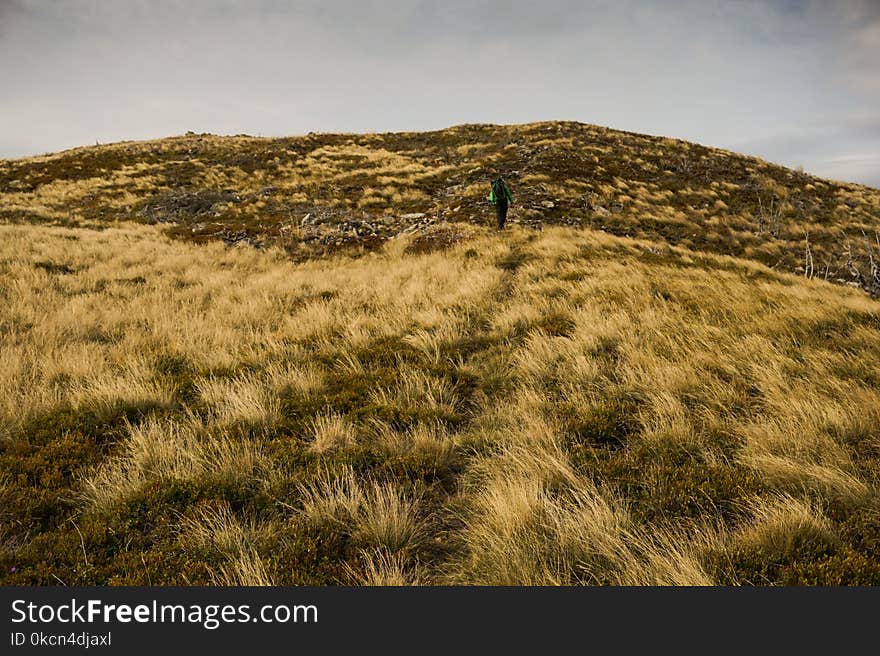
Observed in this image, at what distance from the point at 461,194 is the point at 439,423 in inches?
838

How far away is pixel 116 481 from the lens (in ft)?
12.4

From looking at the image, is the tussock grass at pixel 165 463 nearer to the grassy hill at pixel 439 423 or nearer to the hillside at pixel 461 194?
the grassy hill at pixel 439 423

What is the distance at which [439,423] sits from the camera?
4887 millimetres

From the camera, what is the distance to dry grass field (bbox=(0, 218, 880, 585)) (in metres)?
2.92

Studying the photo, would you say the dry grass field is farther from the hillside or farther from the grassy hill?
the hillside

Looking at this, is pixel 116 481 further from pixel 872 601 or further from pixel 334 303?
pixel 334 303

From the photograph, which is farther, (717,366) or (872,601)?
(717,366)

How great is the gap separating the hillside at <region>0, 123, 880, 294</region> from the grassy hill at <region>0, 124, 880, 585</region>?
7.58 metres

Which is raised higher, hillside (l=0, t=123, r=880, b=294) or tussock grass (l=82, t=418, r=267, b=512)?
hillside (l=0, t=123, r=880, b=294)

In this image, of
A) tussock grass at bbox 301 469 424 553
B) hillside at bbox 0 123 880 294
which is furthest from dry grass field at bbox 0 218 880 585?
hillside at bbox 0 123 880 294

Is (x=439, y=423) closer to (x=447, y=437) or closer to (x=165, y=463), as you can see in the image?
(x=447, y=437)

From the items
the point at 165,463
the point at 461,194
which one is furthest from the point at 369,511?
the point at 461,194

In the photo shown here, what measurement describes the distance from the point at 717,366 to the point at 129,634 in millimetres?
6565

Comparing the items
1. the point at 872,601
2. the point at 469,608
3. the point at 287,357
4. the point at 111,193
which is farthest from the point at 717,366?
the point at 111,193
